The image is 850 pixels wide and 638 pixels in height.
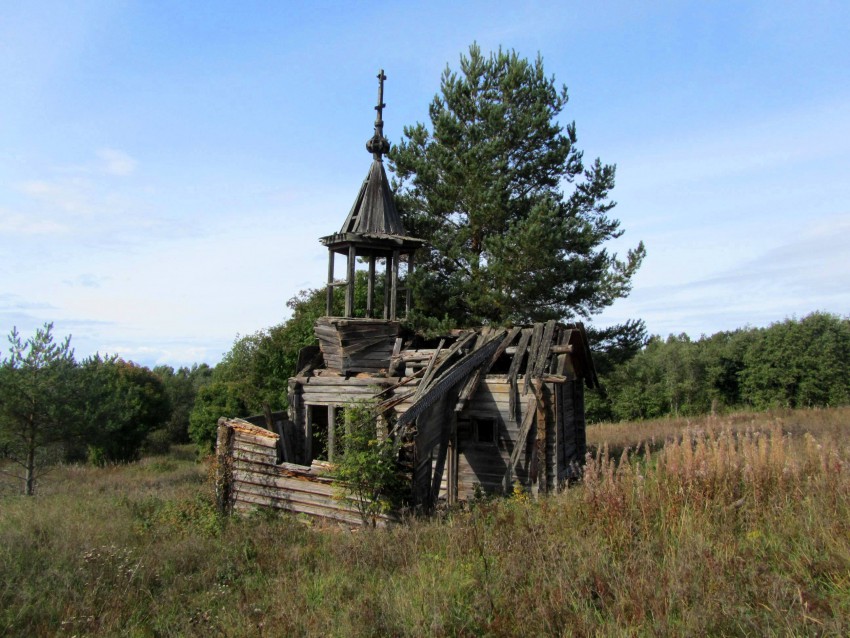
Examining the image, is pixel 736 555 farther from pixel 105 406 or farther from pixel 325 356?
pixel 105 406

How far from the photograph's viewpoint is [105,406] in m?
22.3

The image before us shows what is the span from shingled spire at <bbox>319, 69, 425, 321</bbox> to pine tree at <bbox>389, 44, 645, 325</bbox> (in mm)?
1286

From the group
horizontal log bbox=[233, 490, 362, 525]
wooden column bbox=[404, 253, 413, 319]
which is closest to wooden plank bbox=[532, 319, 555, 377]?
wooden column bbox=[404, 253, 413, 319]

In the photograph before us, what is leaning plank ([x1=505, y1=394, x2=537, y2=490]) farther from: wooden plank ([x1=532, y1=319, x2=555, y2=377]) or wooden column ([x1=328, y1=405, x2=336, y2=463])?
wooden column ([x1=328, y1=405, x2=336, y2=463])

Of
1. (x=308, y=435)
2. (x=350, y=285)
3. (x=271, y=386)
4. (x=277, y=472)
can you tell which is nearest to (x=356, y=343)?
(x=350, y=285)

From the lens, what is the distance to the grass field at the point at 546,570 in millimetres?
4070

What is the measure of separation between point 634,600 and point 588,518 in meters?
1.58

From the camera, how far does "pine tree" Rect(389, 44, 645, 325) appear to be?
1603cm

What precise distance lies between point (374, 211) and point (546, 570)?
11.6 m

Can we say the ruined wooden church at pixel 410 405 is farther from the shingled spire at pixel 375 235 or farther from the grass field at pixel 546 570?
the grass field at pixel 546 570

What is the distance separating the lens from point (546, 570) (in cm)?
494

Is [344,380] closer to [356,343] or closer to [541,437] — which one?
[356,343]

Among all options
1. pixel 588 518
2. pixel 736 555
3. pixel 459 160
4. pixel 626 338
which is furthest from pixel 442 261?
pixel 736 555

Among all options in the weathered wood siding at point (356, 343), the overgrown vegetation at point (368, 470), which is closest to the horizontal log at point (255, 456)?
the overgrown vegetation at point (368, 470)
